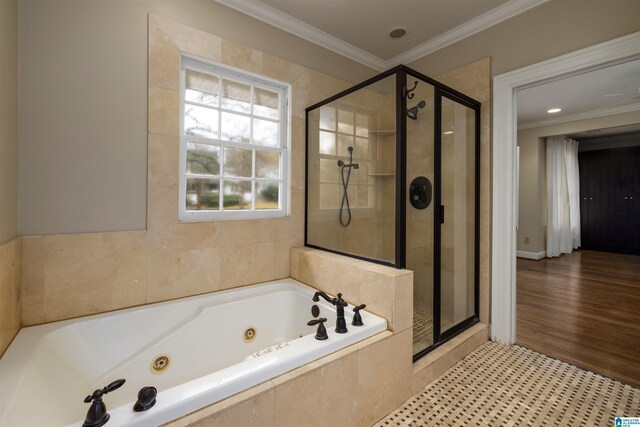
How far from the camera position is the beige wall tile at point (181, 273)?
179 centimetres

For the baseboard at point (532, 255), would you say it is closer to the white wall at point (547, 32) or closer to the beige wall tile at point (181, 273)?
the white wall at point (547, 32)

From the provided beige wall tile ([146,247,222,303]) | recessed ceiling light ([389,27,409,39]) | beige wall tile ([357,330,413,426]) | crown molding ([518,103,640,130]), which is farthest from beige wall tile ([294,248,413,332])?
crown molding ([518,103,640,130])

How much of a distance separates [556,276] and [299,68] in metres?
4.63

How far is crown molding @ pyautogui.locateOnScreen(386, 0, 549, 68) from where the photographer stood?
208 centimetres

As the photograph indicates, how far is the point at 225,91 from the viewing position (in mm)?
2123

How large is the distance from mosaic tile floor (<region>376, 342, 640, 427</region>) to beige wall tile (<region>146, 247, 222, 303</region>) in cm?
139

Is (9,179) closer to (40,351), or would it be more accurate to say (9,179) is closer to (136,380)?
(40,351)

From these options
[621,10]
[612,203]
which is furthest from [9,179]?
[612,203]

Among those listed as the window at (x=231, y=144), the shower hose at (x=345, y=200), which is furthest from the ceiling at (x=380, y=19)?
the shower hose at (x=345, y=200)

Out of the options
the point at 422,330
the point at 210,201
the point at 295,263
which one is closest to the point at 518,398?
the point at 422,330

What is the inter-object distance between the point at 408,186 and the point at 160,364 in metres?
1.86

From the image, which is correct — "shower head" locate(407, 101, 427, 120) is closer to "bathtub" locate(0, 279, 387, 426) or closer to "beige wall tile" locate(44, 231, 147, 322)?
"bathtub" locate(0, 279, 387, 426)

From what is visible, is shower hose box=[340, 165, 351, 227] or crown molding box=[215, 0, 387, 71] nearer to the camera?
crown molding box=[215, 0, 387, 71]

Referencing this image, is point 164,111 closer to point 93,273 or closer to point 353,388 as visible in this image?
point 93,273
